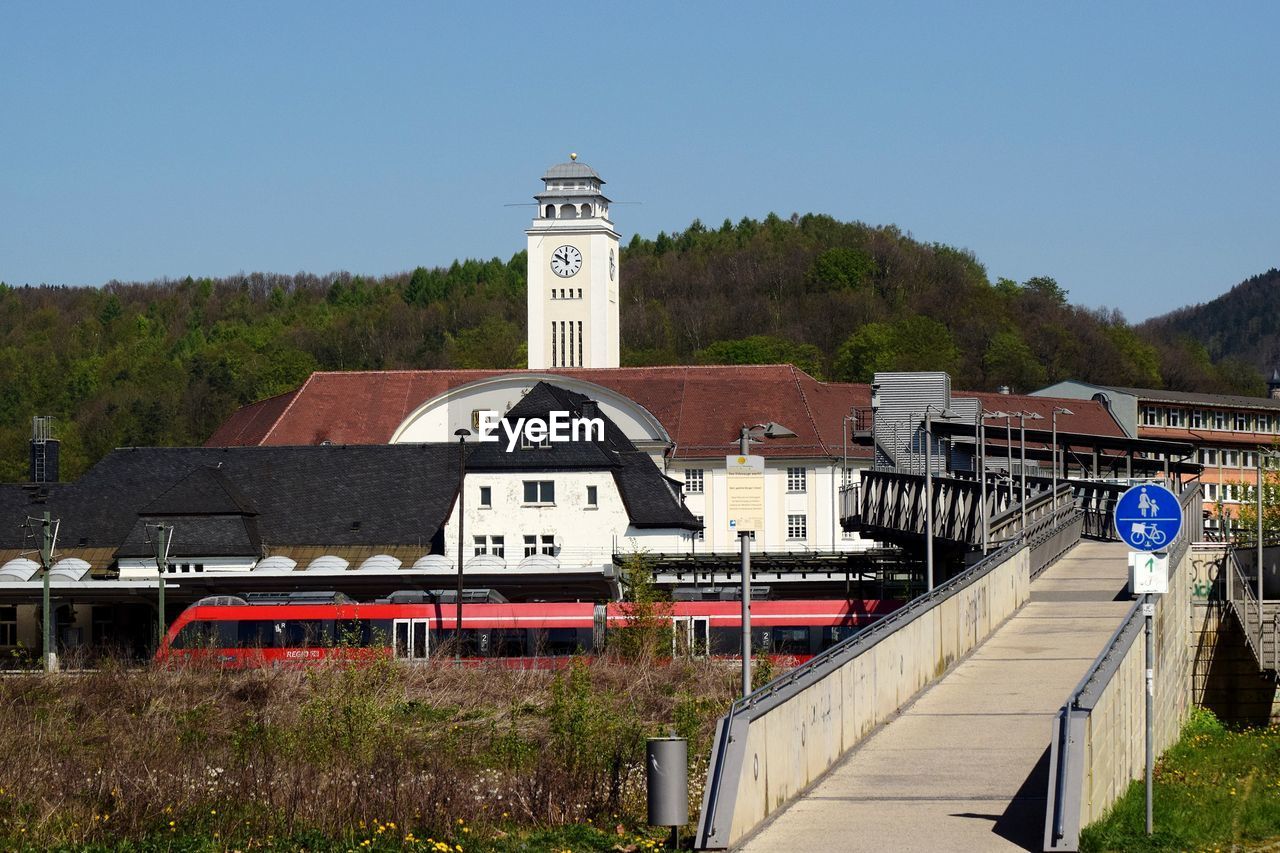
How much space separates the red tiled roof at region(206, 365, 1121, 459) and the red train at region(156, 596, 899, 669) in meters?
41.2

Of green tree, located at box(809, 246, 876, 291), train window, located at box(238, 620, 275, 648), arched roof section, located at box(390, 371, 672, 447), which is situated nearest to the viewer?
train window, located at box(238, 620, 275, 648)

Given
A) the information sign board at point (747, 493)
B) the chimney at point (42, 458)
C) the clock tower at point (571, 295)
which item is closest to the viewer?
the information sign board at point (747, 493)

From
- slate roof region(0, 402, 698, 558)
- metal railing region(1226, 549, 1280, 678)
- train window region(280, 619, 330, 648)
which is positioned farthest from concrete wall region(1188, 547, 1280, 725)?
slate roof region(0, 402, 698, 558)

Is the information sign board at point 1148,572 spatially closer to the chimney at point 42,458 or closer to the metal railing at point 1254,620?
the metal railing at point 1254,620

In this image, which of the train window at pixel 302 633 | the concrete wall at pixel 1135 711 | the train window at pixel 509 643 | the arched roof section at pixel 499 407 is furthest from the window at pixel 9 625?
the concrete wall at pixel 1135 711

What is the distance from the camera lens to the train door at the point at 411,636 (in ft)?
187

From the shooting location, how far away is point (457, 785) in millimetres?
24312

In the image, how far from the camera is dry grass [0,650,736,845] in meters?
22.8

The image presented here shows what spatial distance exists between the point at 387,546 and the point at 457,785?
56.0 metres

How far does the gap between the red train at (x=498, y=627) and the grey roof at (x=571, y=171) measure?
7223cm

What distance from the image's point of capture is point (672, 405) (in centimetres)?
10319

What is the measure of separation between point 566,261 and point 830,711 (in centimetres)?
10309

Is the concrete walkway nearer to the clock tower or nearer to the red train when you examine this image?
the red train
